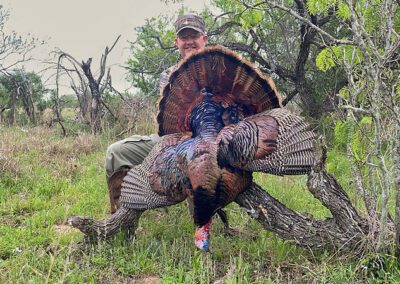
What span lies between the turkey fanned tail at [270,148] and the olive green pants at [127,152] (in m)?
1.66

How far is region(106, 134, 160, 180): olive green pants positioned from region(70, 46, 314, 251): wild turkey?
3.06 ft

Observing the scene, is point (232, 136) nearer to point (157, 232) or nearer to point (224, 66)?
point (224, 66)

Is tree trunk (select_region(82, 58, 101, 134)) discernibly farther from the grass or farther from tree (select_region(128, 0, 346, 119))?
the grass

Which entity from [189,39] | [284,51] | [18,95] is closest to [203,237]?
[189,39]

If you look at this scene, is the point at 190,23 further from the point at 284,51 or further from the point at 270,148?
the point at 284,51

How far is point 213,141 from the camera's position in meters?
2.91

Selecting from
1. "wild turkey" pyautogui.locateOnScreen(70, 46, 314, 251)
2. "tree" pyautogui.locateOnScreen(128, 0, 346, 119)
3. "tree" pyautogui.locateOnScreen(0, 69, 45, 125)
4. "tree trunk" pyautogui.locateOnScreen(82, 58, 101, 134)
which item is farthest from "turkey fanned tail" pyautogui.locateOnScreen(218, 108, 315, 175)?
"tree" pyautogui.locateOnScreen(0, 69, 45, 125)

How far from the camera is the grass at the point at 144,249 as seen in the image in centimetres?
279

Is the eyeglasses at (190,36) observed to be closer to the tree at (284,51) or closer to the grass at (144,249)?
the grass at (144,249)

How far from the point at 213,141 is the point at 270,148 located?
36cm

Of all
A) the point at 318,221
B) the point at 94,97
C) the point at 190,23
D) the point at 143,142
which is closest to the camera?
the point at 318,221

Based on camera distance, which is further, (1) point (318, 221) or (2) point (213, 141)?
(1) point (318, 221)

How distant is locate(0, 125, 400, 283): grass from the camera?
2789 millimetres

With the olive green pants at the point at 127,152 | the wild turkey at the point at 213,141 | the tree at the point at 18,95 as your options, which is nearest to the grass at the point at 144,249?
the wild turkey at the point at 213,141
